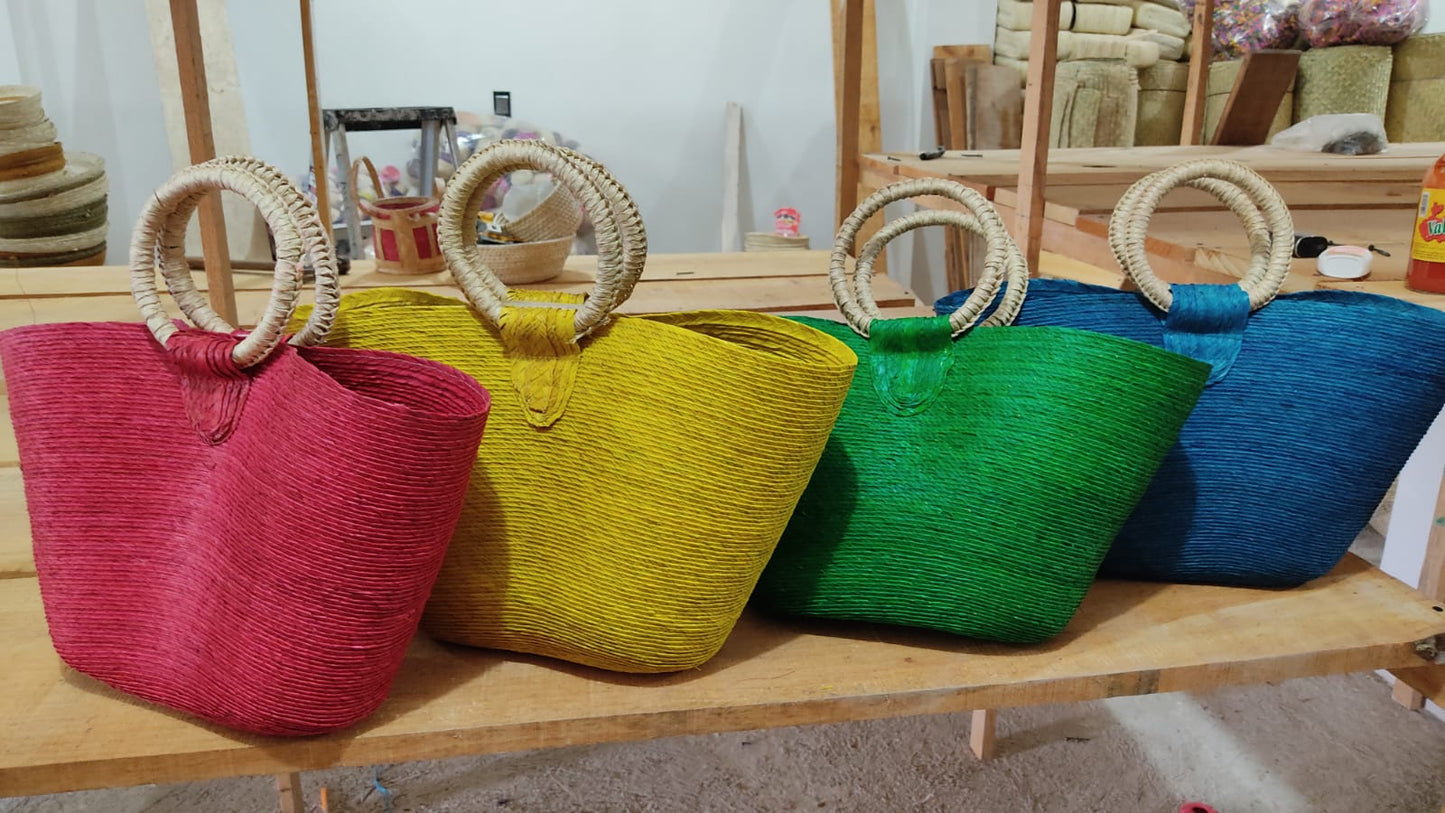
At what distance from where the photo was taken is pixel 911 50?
353 centimetres

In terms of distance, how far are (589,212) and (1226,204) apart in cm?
50

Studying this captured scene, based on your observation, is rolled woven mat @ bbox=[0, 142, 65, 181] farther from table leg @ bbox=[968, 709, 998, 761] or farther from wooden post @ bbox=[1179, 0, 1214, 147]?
wooden post @ bbox=[1179, 0, 1214, 147]

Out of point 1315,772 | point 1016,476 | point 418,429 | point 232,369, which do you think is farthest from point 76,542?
point 1315,772

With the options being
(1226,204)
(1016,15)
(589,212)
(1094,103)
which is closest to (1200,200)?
(1226,204)

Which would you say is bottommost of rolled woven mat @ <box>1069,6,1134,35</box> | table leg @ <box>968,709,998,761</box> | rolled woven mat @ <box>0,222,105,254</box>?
table leg @ <box>968,709,998,761</box>

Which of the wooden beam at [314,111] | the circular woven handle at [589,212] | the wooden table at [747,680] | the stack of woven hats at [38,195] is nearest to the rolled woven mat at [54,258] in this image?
the stack of woven hats at [38,195]

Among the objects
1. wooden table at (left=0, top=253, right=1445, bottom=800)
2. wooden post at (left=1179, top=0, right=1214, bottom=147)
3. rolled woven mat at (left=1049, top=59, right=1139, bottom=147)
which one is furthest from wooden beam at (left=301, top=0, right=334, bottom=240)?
rolled woven mat at (left=1049, top=59, right=1139, bottom=147)

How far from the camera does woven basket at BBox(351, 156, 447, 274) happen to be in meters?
1.50

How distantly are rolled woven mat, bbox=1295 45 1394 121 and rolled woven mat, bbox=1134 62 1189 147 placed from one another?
39 cm

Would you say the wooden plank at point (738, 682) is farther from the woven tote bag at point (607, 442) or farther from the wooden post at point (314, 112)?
the wooden post at point (314, 112)

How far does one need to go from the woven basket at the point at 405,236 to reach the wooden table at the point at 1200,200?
28.0 inches

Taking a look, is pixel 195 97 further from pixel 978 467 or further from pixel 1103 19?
pixel 1103 19

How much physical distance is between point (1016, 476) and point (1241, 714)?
3.64 ft

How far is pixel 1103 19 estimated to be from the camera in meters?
3.41
